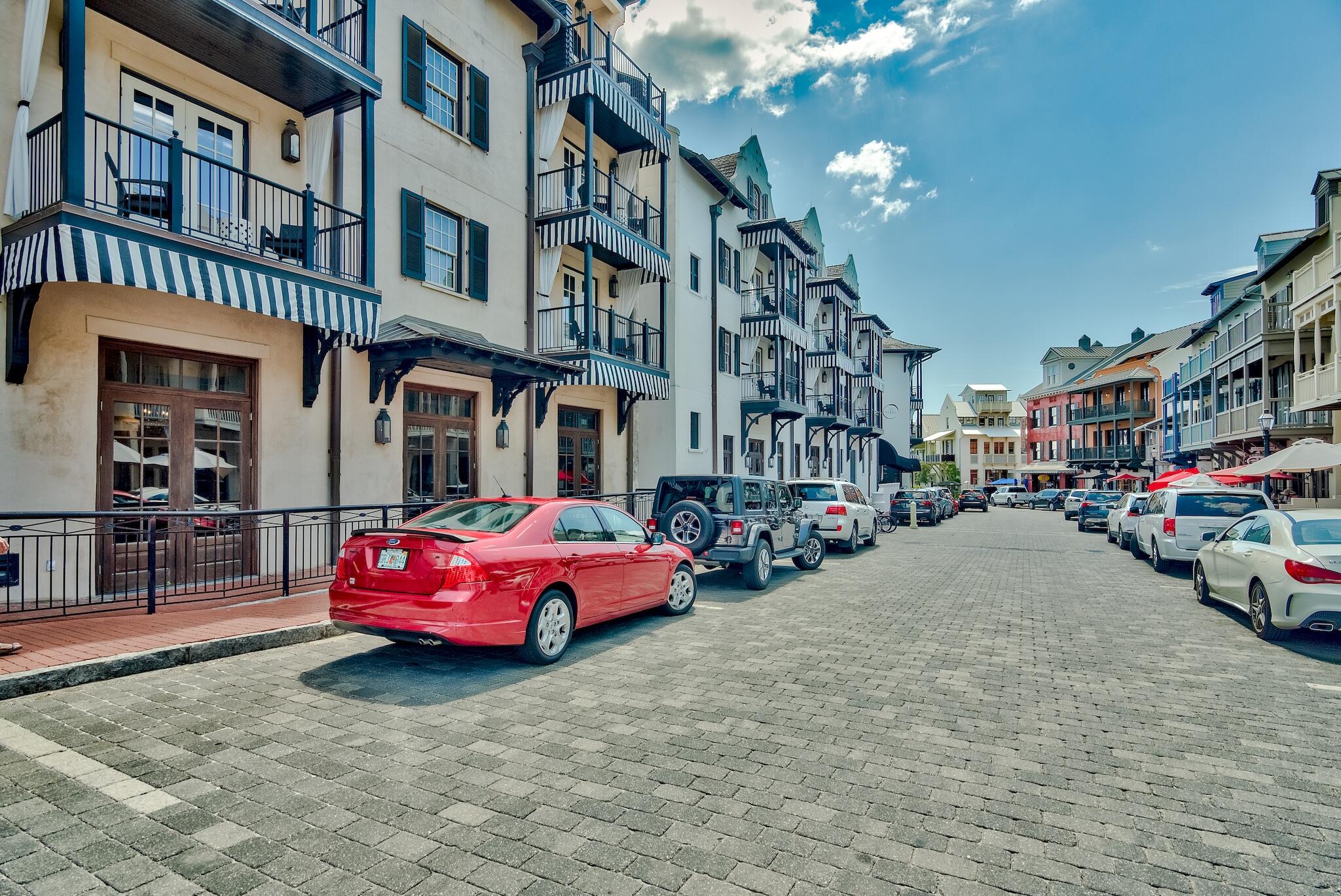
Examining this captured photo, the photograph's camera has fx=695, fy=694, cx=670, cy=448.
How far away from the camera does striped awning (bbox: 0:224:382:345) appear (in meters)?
6.93

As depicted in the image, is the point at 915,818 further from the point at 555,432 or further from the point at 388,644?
the point at 555,432

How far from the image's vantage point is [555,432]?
16.3 m

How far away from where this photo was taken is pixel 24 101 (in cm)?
768

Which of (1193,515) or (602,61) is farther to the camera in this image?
(602,61)

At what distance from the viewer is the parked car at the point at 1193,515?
12.9 m

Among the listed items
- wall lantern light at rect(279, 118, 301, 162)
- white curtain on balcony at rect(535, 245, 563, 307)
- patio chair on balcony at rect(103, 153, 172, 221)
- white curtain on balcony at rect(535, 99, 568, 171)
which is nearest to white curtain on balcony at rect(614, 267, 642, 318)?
white curtain on balcony at rect(535, 245, 563, 307)

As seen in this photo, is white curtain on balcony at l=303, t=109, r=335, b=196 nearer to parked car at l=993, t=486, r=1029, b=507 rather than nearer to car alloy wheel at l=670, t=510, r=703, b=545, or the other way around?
car alloy wheel at l=670, t=510, r=703, b=545

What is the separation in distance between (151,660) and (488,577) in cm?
296

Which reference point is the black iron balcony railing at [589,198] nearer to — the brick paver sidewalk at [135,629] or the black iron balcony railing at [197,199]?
the black iron balcony railing at [197,199]

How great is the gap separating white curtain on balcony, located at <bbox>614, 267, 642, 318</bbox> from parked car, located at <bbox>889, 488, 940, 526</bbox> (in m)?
16.2

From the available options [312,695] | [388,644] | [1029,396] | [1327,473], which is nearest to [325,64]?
[388,644]

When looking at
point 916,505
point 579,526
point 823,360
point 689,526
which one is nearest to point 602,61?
point 689,526

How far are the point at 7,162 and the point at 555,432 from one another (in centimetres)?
1017

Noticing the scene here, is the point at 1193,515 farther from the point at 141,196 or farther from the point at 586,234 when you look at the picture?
the point at 141,196
